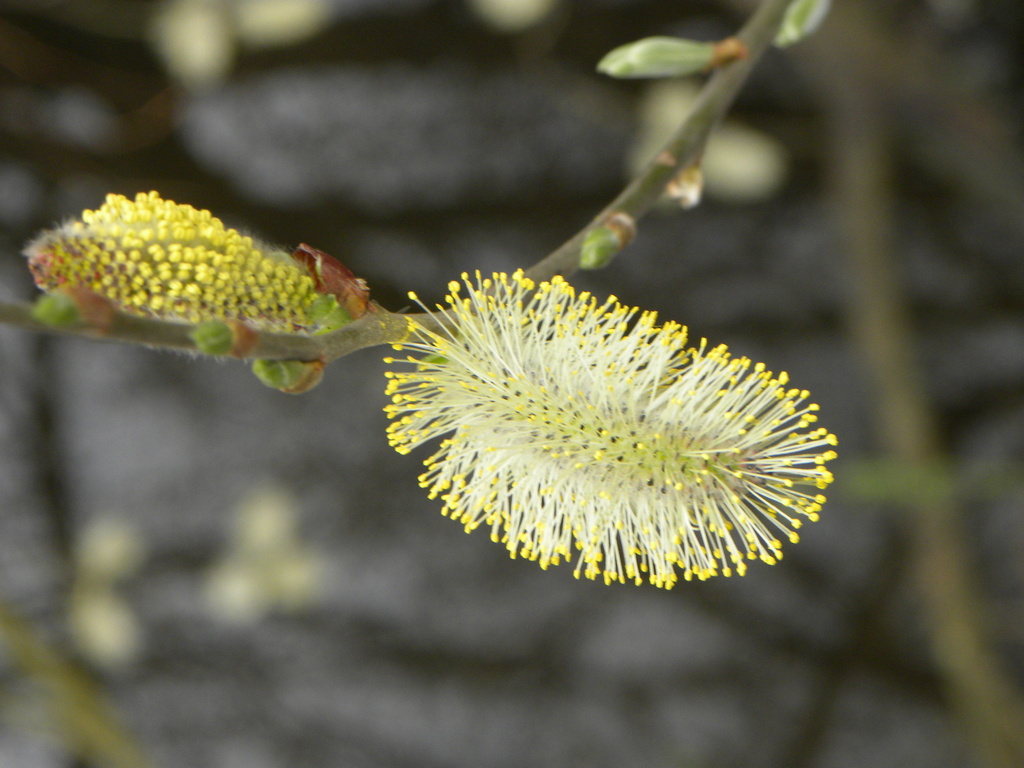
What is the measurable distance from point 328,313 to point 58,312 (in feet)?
0.39

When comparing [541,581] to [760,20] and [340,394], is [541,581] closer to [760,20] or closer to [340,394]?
[340,394]

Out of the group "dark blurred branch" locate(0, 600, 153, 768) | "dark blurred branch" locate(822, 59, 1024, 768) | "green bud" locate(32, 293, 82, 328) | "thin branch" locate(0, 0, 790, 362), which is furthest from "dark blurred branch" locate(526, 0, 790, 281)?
"dark blurred branch" locate(0, 600, 153, 768)

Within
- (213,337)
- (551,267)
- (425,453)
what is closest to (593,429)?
(551,267)

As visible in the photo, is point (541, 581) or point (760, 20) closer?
point (760, 20)

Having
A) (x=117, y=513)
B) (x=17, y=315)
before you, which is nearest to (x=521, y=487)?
(x=17, y=315)

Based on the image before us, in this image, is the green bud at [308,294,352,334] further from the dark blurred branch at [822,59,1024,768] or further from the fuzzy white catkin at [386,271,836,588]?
the dark blurred branch at [822,59,1024,768]

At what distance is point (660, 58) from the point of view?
562 millimetres

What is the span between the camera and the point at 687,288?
1.49 m

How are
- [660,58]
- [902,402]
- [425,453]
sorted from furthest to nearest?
[425,453]
[902,402]
[660,58]

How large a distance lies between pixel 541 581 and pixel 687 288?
0.57 m

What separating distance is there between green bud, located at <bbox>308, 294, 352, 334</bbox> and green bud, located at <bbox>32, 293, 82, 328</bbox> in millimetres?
109

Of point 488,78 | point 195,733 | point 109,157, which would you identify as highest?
point 488,78

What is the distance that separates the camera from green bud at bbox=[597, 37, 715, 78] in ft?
1.85

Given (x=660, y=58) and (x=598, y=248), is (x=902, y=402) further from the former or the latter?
(x=598, y=248)
